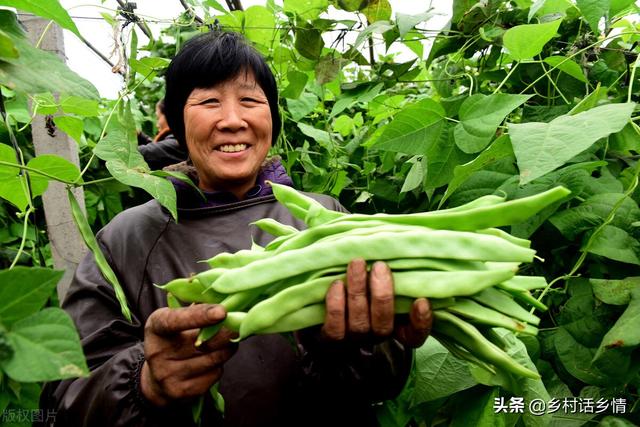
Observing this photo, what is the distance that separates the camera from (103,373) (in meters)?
1.08

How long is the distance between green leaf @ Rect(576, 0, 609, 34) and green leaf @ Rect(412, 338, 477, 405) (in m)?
0.81

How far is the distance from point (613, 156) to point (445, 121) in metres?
0.42

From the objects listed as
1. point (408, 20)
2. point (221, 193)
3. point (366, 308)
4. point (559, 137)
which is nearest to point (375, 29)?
point (408, 20)

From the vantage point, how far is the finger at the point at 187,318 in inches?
30.5

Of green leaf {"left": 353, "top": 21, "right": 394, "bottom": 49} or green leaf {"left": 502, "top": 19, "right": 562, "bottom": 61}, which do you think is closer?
green leaf {"left": 502, "top": 19, "right": 562, "bottom": 61}

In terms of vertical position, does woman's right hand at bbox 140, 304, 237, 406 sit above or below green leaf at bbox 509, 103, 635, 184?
below

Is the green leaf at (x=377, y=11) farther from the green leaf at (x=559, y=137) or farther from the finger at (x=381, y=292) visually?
the finger at (x=381, y=292)

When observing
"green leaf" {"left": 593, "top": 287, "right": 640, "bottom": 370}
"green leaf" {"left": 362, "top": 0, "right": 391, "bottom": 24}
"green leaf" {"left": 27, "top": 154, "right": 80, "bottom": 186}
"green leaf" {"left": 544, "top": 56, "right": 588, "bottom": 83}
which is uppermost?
"green leaf" {"left": 362, "top": 0, "right": 391, "bottom": 24}

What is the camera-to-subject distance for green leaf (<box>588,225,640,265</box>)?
113 cm

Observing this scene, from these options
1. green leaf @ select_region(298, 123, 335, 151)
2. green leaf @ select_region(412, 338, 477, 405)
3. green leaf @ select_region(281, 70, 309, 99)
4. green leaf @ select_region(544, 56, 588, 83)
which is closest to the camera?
green leaf @ select_region(412, 338, 477, 405)

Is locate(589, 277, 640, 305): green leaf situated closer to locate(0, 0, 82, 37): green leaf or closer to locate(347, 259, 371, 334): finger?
locate(347, 259, 371, 334): finger

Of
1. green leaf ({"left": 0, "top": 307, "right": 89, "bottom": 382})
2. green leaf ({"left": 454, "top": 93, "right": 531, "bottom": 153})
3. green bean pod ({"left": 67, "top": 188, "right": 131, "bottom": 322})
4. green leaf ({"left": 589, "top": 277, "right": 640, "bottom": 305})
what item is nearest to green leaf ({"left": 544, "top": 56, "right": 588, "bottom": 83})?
green leaf ({"left": 454, "top": 93, "right": 531, "bottom": 153})

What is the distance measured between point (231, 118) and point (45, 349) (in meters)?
0.83

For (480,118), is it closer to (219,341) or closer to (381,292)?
(381,292)
